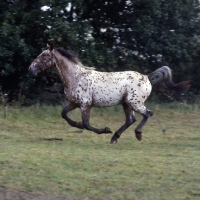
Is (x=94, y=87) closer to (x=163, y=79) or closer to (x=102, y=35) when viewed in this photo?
(x=163, y=79)

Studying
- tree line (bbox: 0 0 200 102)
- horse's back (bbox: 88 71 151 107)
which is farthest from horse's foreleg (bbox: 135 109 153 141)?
tree line (bbox: 0 0 200 102)

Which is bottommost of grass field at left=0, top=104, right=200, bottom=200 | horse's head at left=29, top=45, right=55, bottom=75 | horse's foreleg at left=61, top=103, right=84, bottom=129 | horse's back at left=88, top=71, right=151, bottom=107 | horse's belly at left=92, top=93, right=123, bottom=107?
grass field at left=0, top=104, right=200, bottom=200

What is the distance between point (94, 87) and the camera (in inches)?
396

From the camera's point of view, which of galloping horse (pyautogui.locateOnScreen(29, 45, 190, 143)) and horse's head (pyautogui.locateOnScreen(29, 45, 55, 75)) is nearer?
galloping horse (pyautogui.locateOnScreen(29, 45, 190, 143))

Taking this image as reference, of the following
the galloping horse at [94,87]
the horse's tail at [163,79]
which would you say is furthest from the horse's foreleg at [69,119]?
the horse's tail at [163,79]

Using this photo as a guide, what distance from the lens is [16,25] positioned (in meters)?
14.2

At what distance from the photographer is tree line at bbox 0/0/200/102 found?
13898 mm

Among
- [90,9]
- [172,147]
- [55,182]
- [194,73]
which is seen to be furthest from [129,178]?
[194,73]

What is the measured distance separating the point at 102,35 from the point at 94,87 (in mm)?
6048

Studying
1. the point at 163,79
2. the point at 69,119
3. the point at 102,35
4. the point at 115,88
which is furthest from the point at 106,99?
the point at 102,35

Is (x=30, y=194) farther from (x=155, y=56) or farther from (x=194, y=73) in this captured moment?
(x=194, y=73)

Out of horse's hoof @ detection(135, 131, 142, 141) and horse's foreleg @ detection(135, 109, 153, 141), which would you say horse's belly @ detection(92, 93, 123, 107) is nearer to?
horse's foreleg @ detection(135, 109, 153, 141)

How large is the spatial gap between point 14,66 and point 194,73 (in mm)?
5998

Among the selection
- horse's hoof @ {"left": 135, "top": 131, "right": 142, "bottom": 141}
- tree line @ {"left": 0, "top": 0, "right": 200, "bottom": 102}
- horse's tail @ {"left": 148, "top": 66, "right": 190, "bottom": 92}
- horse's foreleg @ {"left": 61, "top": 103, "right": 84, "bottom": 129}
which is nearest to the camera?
horse's foreleg @ {"left": 61, "top": 103, "right": 84, "bottom": 129}
